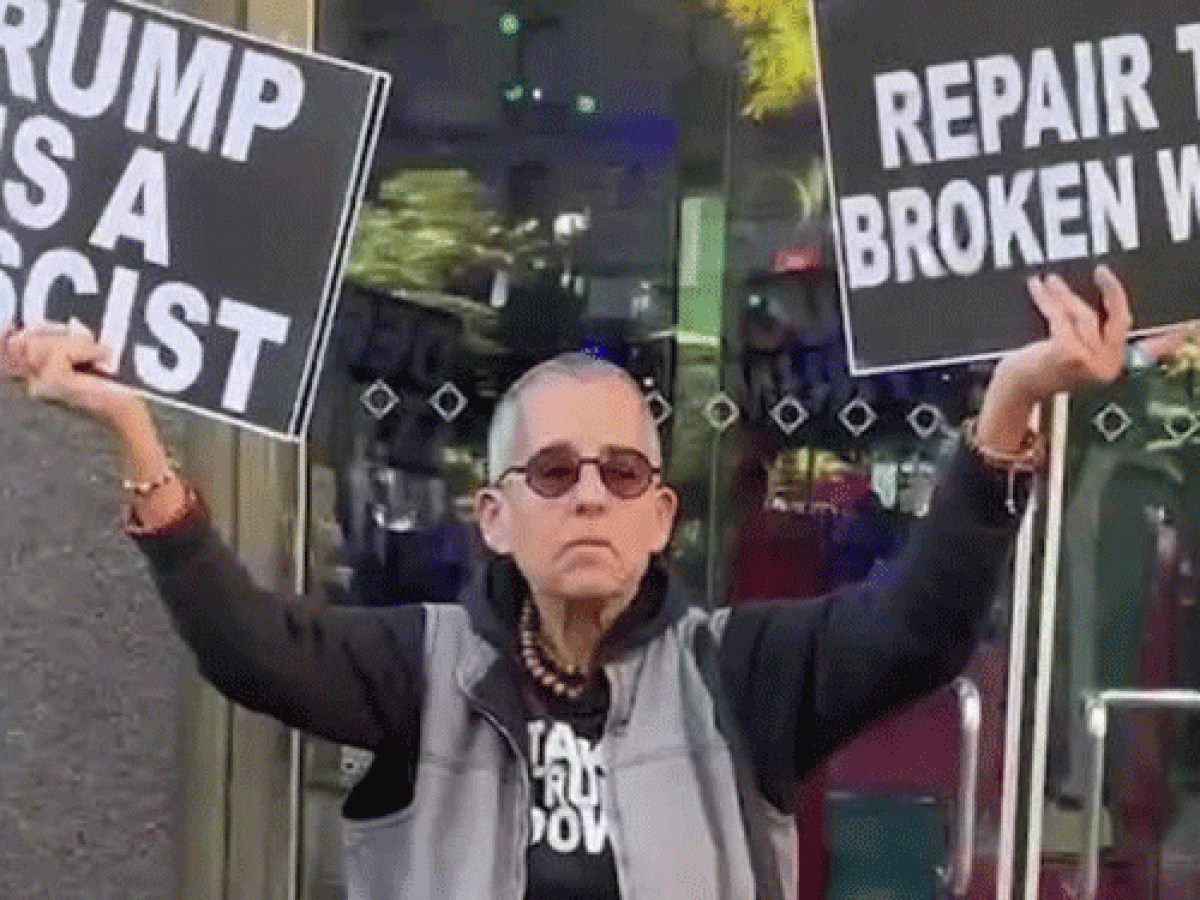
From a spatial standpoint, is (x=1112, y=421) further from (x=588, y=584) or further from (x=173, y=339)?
(x=173, y=339)

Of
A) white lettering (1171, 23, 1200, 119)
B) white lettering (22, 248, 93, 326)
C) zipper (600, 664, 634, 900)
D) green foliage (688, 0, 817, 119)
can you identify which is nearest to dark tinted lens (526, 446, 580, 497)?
zipper (600, 664, 634, 900)

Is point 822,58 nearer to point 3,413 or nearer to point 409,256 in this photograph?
point 409,256

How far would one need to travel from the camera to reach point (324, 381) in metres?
4.30

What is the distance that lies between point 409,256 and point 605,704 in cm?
139

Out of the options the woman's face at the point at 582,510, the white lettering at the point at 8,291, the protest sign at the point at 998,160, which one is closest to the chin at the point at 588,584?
the woman's face at the point at 582,510

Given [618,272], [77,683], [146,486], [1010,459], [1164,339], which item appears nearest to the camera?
[1010,459]

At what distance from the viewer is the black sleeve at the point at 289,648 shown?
304 centimetres

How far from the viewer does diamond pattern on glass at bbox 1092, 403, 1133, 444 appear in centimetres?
427

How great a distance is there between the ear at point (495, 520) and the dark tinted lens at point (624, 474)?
13 cm

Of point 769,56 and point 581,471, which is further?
point 769,56

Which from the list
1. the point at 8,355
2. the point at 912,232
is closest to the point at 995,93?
the point at 912,232

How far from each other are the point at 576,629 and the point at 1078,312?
0.64 meters

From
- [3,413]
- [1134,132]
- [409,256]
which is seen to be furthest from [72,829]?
[1134,132]

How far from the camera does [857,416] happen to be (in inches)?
167
